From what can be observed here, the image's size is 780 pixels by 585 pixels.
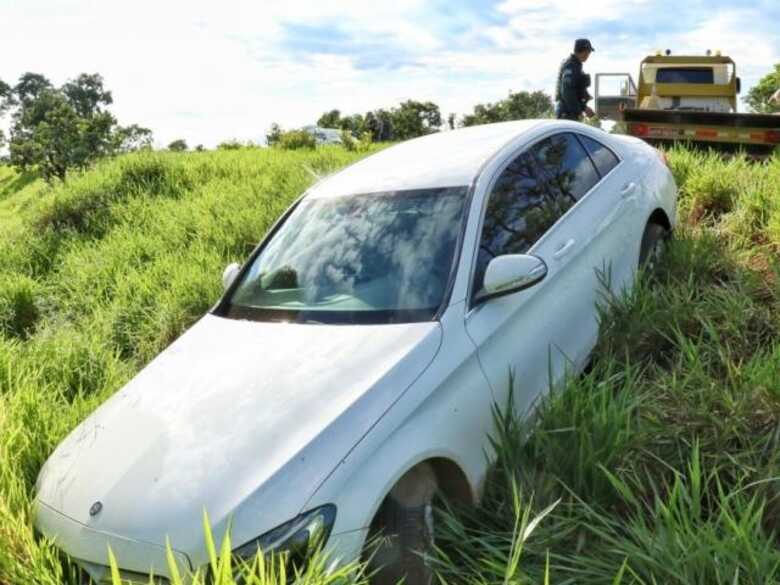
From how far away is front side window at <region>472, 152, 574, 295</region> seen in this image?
3135 millimetres

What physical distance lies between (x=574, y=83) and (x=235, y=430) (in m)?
8.14

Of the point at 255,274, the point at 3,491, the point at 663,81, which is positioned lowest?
the point at 3,491

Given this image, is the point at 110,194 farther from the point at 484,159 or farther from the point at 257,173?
the point at 484,159

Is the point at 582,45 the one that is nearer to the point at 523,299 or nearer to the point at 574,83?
the point at 574,83

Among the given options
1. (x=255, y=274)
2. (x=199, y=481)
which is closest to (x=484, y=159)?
(x=255, y=274)

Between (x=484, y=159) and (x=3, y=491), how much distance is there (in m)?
2.55

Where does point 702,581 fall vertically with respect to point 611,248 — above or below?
below

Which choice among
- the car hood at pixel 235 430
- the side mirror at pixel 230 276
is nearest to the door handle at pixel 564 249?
the car hood at pixel 235 430

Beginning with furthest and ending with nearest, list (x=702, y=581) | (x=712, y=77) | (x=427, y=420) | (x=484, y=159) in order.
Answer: (x=712, y=77), (x=484, y=159), (x=427, y=420), (x=702, y=581)

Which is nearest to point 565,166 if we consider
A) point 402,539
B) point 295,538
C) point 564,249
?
point 564,249

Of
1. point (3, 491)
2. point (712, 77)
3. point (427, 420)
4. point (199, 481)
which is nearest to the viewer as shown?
point (199, 481)

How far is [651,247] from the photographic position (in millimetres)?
4449

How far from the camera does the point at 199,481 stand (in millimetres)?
2211

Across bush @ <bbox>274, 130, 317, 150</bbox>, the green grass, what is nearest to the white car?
the green grass
